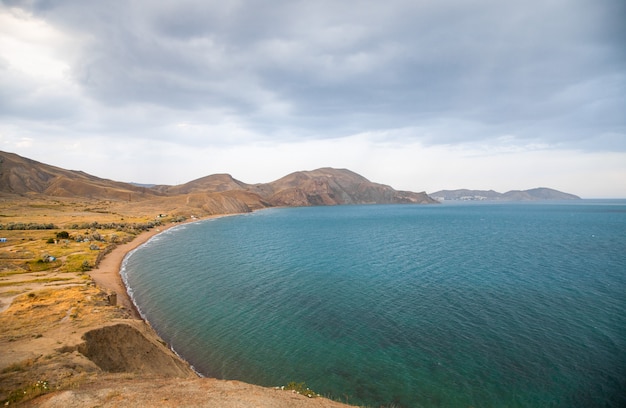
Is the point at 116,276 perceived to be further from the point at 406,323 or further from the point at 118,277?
the point at 406,323

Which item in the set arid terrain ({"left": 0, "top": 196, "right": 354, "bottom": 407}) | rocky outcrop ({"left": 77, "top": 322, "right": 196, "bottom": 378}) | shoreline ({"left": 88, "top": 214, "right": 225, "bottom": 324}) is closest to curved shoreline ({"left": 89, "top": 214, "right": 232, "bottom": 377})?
shoreline ({"left": 88, "top": 214, "right": 225, "bottom": 324})

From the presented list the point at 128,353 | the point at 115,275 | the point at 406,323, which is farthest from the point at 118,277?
the point at 406,323

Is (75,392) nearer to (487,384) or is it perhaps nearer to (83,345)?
(83,345)

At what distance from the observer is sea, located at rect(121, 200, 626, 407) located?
23.7 m

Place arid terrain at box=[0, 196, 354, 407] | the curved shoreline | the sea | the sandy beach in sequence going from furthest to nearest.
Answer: the sandy beach → the curved shoreline → the sea → arid terrain at box=[0, 196, 354, 407]

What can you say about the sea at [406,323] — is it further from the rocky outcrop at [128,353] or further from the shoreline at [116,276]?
the rocky outcrop at [128,353]

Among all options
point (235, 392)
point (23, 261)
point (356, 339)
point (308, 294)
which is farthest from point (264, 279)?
point (23, 261)

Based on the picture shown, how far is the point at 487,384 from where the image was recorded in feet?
77.7

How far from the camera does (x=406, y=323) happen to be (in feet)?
112

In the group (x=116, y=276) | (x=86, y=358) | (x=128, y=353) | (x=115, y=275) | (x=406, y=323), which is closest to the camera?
(x=86, y=358)

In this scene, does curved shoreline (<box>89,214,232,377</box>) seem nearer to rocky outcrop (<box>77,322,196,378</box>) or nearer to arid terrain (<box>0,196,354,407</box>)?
arid terrain (<box>0,196,354,407</box>)

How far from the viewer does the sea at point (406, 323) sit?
23.7 meters

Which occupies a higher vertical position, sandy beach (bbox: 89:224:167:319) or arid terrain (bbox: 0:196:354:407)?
arid terrain (bbox: 0:196:354:407)

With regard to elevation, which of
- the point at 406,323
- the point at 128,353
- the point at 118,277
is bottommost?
the point at 406,323
